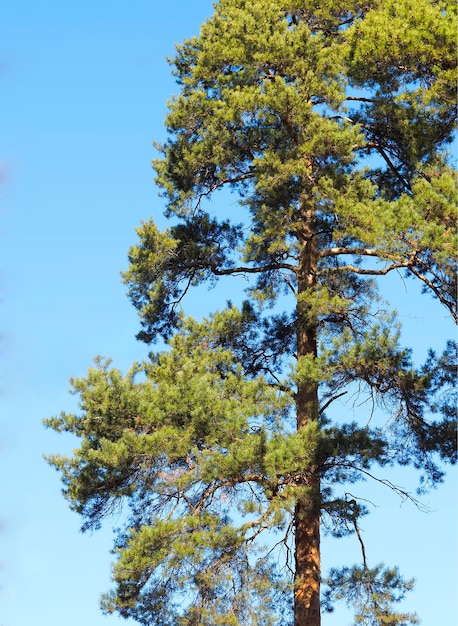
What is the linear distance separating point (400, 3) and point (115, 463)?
7198 mm

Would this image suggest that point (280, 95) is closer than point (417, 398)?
No

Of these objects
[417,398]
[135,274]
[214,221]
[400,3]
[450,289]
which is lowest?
[417,398]

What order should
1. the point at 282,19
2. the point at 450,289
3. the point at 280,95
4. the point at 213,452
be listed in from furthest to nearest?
the point at 282,19 < the point at 280,95 < the point at 450,289 < the point at 213,452

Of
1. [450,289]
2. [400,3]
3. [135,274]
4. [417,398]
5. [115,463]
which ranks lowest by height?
[115,463]

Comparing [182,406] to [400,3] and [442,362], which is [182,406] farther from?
[400,3]

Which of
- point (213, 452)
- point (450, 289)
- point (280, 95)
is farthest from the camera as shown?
point (280, 95)

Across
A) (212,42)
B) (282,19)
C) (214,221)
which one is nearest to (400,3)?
(282,19)

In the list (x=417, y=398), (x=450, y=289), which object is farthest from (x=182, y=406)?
(x=450, y=289)

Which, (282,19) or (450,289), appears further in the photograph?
(282,19)

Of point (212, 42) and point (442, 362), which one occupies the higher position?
point (212, 42)

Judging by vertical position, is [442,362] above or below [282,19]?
below

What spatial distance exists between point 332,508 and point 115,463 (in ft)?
8.59

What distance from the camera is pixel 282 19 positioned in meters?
11.7

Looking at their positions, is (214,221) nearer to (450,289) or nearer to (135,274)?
(135,274)
